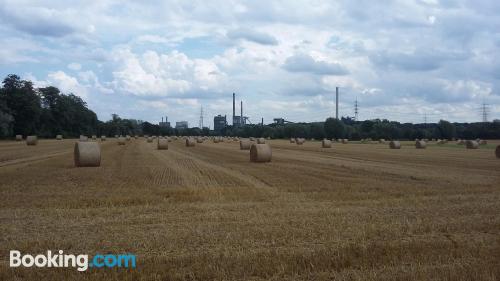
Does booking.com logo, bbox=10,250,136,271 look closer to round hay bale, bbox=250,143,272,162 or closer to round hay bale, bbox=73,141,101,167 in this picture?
round hay bale, bbox=73,141,101,167

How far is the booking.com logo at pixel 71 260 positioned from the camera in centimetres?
770

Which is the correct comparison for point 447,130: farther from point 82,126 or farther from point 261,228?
point 261,228

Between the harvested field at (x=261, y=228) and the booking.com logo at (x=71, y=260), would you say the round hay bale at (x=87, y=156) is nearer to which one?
the harvested field at (x=261, y=228)

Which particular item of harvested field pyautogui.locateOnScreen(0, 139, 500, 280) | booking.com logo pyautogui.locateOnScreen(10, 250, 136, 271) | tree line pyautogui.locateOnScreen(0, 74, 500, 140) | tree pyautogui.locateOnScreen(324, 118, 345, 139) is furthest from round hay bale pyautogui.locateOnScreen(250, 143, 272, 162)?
tree pyautogui.locateOnScreen(324, 118, 345, 139)

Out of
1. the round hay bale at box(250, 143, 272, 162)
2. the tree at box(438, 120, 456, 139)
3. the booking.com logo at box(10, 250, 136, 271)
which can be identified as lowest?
the booking.com logo at box(10, 250, 136, 271)

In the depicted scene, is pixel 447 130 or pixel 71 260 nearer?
pixel 71 260

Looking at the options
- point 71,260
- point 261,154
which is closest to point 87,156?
point 261,154

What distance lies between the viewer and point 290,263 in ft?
25.9

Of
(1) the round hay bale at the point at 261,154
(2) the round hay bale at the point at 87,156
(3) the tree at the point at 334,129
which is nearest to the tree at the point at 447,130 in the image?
(3) the tree at the point at 334,129

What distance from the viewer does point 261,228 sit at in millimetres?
10297

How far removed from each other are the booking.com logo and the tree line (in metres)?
83.2

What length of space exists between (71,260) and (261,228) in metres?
3.68

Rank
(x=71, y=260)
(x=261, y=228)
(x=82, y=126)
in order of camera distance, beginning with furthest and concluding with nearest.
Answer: (x=82, y=126)
(x=261, y=228)
(x=71, y=260)

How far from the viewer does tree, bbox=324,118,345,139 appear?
13212cm
